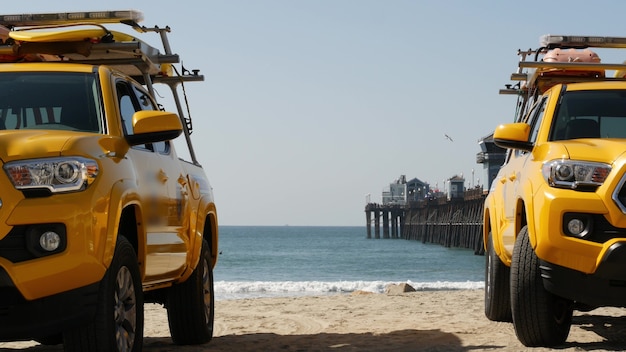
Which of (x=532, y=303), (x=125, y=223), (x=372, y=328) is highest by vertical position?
(x=125, y=223)

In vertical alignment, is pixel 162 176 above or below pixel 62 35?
below

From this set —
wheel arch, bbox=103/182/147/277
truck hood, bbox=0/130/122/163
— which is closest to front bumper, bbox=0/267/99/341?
wheel arch, bbox=103/182/147/277

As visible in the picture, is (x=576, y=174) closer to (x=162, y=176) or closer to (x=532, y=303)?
(x=532, y=303)

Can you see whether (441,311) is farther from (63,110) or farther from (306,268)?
(306,268)

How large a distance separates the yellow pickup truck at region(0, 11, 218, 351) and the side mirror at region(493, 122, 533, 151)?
7.35 feet

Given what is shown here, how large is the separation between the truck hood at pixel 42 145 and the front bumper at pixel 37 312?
0.58 meters

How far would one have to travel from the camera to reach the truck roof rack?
7281 millimetres

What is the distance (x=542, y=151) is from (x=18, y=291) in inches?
141

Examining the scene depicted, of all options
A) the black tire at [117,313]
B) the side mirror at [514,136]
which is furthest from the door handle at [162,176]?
the side mirror at [514,136]

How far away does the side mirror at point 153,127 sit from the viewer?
6.21 meters

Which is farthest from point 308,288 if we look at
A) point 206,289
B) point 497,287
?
point 206,289

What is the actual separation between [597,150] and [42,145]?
3330 mm

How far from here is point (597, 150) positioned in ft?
22.0

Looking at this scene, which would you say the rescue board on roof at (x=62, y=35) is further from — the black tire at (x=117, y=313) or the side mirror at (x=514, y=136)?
the side mirror at (x=514, y=136)
